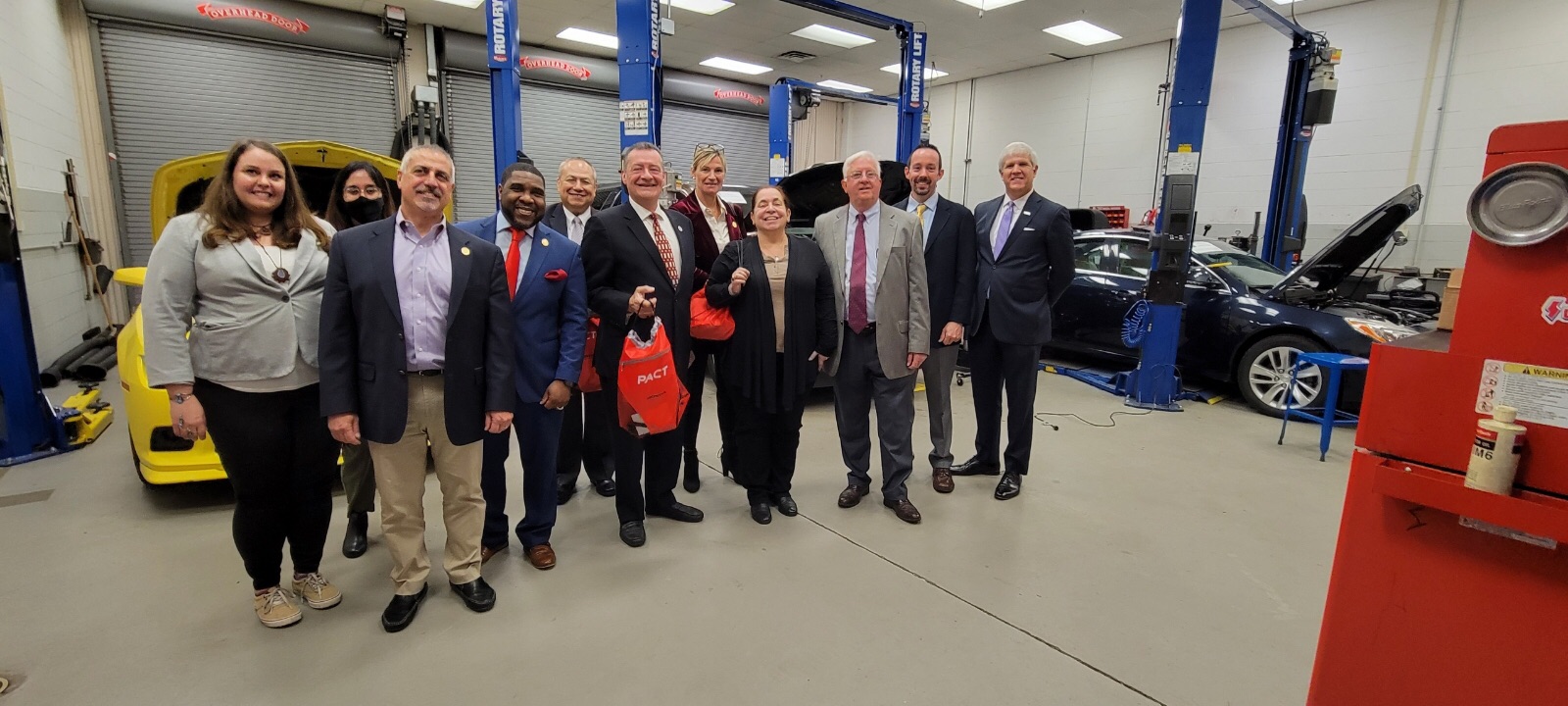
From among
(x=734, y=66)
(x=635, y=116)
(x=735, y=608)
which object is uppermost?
(x=734, y=66)

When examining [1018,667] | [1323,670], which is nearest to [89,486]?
[1018,667]

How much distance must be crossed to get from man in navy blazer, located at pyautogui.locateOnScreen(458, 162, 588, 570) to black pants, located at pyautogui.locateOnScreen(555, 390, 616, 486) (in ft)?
1.86

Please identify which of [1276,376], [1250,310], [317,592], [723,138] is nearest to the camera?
[317,592]

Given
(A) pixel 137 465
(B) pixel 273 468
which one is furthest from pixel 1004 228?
(A) pixel 137 465

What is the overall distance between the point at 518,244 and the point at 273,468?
3.20 ft

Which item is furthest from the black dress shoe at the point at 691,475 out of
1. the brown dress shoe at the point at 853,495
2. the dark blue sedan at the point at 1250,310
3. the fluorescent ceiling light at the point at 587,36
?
the fluorescent ceiling light at the point at 587,36

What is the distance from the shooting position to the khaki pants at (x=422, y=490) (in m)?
2.09

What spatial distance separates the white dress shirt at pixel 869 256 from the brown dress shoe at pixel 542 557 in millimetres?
1516

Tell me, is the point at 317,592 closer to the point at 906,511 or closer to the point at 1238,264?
the point at 906,511

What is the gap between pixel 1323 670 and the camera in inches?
55.9

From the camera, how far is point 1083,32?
9.25 meters

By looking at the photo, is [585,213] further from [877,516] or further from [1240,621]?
[1240,621]

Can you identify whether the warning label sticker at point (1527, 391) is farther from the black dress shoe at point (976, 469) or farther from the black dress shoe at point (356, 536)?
the black dress shoe at point (356, 536)

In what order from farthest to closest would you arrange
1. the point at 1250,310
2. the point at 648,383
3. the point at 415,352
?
the point at 1250,310, the point at 648,383, the point at 415,352
